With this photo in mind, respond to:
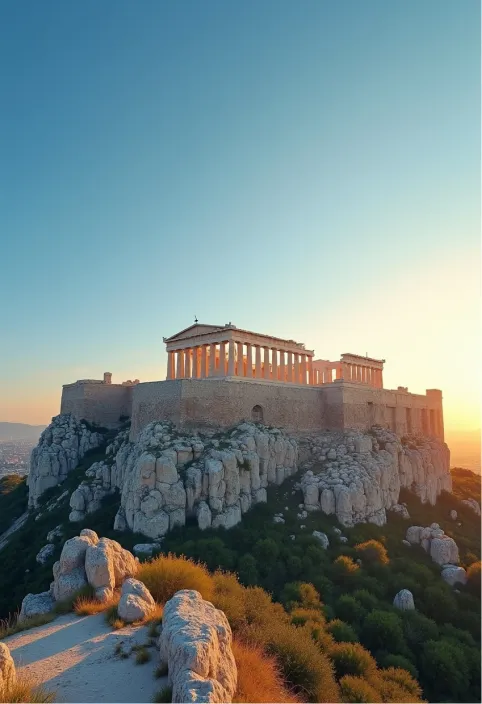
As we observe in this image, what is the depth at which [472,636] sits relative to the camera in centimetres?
1848

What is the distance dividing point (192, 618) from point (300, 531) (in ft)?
54.6

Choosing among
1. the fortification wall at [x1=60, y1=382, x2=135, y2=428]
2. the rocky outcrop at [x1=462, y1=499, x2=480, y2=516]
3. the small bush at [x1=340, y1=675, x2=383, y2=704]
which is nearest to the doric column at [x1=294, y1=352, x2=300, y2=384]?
the fortification wall at [x1=60, y1=382, x2=135, y2=428]

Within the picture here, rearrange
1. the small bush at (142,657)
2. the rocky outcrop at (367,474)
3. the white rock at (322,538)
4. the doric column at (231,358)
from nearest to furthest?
the small bush at (142,657)
the white rock at (322,538)
the rocky outcrop at (367,474)
the doric column at (231,358)

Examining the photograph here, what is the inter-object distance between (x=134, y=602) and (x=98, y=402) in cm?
3273

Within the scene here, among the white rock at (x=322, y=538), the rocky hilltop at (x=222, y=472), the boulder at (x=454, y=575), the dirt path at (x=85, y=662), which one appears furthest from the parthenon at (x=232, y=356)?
the dirt path at (x=85, y=662)

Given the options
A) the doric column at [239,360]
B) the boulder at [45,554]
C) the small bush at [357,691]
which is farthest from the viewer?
the doric column at [239,360]

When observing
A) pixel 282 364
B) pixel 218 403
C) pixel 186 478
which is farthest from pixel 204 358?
pixel 186 478

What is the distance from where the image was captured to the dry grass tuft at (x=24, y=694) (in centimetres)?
554

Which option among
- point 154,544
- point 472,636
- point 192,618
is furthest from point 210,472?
point 192,618

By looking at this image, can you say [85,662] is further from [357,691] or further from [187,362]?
[187,362]

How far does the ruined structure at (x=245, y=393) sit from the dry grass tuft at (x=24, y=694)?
2100 cm

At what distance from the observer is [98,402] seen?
3994 centimetres

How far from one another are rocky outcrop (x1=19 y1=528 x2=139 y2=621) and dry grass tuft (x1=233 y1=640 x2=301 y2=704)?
3.60 meters

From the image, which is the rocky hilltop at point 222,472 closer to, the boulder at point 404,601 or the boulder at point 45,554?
the boulder at point 45,554
